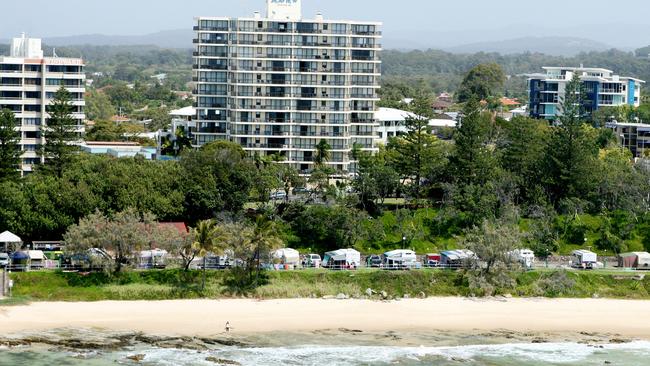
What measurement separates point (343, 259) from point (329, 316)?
7047 mm

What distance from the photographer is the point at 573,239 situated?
218 ft

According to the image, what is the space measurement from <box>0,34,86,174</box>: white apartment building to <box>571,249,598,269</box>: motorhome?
4054 centimetres

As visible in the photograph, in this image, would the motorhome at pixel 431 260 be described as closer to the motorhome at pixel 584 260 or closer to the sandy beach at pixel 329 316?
the sandy beach at pixel 329 316

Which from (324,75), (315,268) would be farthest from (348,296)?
(324,75)

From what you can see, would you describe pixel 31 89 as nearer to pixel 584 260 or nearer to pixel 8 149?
pixel 8 149

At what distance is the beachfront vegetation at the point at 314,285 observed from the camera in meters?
54.3

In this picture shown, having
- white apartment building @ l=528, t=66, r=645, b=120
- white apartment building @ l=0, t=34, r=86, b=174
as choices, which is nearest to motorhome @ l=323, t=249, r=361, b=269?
white apartment building @ l=0, t=34, r=86, b=174

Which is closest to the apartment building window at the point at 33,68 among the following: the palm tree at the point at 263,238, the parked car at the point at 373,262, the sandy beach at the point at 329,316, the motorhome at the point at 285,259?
the motorhome at the point at 285,259

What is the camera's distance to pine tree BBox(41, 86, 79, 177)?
7156 cm

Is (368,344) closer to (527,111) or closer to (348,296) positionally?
(348,296)

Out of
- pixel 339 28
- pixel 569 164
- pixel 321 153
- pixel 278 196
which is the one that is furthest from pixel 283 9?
pixel 569 164

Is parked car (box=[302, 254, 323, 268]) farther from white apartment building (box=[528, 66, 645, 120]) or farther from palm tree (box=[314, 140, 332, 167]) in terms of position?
white apartment building (box=[528, 66, 645, 120])

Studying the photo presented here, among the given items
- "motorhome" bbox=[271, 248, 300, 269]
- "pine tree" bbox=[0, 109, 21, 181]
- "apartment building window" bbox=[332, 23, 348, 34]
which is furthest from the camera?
"apartment building window" bbox=[332, 23, 348, 34]

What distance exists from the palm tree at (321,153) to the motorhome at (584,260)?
2051cm
